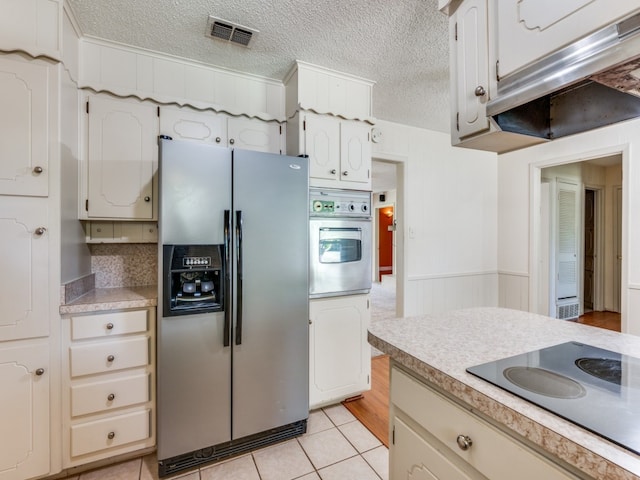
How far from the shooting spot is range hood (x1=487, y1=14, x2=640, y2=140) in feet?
2.44

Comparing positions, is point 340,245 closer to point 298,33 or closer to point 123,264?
point 298,33

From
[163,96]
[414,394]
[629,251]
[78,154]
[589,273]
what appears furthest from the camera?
[589,273]

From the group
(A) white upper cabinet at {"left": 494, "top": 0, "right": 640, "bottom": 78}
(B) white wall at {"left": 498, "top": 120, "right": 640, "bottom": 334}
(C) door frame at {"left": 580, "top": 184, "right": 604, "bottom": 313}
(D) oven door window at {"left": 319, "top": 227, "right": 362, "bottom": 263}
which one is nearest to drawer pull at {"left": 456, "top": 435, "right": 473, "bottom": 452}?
(A) white upper cabinet at {"left": 494, "top": 0, "right": 640, "bottom": 78}

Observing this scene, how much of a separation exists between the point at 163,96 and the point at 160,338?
5.06 feet

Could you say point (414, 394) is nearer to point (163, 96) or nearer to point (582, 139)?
point (163, 96)

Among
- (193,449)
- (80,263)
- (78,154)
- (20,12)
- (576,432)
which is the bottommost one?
(193,449)

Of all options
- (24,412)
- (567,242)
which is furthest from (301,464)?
(567,242)

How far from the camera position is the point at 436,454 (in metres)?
0.88

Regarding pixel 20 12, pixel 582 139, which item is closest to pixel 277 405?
pixel 20 12

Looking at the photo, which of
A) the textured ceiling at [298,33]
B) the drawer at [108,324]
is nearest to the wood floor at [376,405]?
the drawer at [108,324]

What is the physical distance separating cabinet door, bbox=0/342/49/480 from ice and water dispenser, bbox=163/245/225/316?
0.68 metres

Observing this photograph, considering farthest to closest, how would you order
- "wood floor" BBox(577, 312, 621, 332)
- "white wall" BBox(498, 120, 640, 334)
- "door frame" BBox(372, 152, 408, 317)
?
1. "wood floor" BBox(577, 312, 621, 332)
2. "door frame" BBox(372, 152, 408, 317)
3. "white wall" BBox(498, 120, 640, 334)

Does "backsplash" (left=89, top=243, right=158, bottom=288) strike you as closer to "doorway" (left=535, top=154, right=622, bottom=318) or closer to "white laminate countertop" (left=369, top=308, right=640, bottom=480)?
"white laminate countertop" (left=369, top=308, right=640, bottom=480)

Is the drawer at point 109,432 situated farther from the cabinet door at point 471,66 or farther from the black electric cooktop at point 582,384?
the cabinet door at point 471,66
